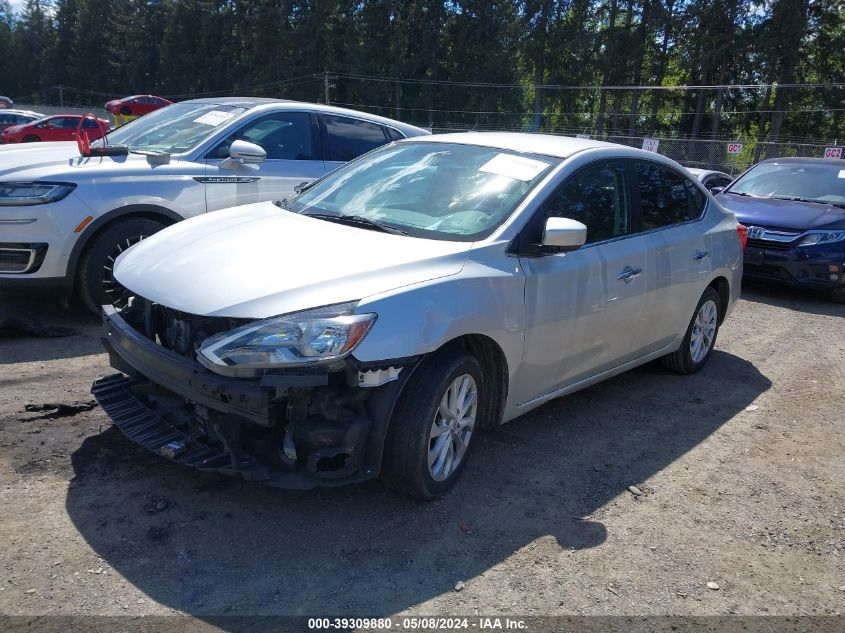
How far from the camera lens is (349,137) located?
24.1 ft

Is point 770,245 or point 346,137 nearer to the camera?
point 346,137

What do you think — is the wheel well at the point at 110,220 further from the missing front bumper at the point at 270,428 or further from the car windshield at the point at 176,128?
the missing front bumper at the point at 270,428

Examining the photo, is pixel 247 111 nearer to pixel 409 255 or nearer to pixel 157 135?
pixel 157 135

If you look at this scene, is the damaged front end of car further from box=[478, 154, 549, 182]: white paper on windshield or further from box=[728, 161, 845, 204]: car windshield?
box=[728, 161, 845, 204]: car windshield

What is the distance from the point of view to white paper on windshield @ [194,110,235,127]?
264 inches

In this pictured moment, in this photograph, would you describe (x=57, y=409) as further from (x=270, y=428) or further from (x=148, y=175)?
(x=148, y=175)

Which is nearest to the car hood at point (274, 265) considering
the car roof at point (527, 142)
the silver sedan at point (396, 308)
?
the silver sedan at point (396, 308)

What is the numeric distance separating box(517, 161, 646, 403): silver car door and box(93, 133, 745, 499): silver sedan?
0.04 ft

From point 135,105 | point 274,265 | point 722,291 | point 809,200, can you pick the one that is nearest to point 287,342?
point 274,265

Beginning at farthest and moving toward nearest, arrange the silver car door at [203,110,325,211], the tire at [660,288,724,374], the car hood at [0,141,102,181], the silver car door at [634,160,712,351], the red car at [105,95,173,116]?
the red car at [105,95,173,116]
the silver car door at [203,110,325,211]
the tire at [660,288,724,374]
the car hood at [0,141,102,181]
the silver car door at [634,160,712,351]

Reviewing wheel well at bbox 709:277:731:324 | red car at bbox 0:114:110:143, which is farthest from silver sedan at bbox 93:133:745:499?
red car at bbox 0:114:110:143

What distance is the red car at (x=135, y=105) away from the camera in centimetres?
3391

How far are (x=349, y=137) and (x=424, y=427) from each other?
184 inches

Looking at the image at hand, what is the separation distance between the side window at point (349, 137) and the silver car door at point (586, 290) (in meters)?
3.25
